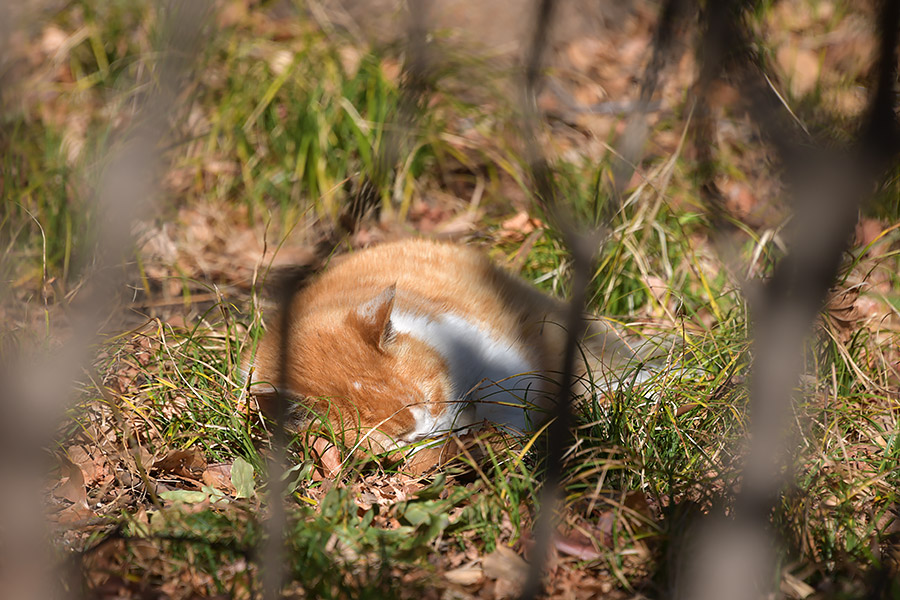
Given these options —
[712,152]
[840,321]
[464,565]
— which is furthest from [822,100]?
[464,565]

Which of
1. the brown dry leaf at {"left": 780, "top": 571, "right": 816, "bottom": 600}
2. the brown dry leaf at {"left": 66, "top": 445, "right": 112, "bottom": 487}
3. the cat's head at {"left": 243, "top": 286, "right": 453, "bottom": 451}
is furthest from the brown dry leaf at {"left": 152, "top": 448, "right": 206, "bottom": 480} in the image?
the brown dry leaf at {"left": 780, "top": 571, "right": 816, "bottom": 600}

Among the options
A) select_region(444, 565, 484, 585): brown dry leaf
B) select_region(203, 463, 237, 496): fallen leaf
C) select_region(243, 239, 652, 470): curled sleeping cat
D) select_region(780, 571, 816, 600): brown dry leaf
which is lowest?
select_region(203, 463, 237, 496): fallen leaf

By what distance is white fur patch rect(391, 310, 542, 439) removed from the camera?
2.86 metres

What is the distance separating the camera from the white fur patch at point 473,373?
2855mm

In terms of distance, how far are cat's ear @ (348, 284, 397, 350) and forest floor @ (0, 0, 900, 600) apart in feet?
1.70

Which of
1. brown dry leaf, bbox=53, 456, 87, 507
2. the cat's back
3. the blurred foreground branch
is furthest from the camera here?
the cat's back

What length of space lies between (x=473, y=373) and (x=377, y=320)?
55 centimetres

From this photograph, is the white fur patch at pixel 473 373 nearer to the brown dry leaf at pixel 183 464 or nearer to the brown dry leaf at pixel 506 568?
the brown dry leaf at pixel 506 568

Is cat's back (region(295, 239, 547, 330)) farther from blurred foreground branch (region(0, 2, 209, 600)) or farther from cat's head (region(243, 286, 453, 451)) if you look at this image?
blurred foreground branch (region(0, 2, 209, 600))

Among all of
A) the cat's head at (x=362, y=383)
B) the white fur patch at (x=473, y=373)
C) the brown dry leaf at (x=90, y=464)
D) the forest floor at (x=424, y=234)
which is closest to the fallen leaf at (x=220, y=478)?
the forest floor at (x=424, y=234)

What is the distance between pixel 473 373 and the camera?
121 inches

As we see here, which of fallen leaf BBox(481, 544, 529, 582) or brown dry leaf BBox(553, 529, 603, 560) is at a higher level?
brown dry leaf BBox(553, 529, 603, 560)

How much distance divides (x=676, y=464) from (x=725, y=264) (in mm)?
1511

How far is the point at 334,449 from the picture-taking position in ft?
9.25
